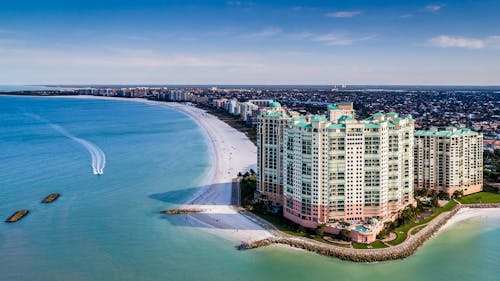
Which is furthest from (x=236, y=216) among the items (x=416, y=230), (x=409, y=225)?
(x=416, y=230)


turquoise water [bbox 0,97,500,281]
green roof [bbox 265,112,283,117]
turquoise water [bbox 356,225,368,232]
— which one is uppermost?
green roof [bbox 265,112,283,117]

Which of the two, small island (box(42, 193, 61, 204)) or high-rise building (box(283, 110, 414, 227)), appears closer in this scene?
high-rise building (box(283, 110, 414, 227))

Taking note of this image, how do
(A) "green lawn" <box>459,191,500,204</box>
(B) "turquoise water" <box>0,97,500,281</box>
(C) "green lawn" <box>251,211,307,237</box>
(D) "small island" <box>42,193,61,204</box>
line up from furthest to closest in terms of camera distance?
(D) "small island" <box>42,193,61,204</box> → (A) "green lawn" <box>459,191,500,204</box> → (C) "green lawn" <box>251,211,307,237</box> → (B) "turquoise water" <box>0,97,500,281</box>

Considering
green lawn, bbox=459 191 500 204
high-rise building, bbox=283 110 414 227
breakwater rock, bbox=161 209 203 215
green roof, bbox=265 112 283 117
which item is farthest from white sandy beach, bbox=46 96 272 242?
green lawn, bbox=459 191 500 204

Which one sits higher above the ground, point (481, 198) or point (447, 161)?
point (447, 161)

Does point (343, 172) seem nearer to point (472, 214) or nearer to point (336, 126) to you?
point (336, 126)

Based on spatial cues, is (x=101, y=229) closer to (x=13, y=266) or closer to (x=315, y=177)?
(x=13, y=266)

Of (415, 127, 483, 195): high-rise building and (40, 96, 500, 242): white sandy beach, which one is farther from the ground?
(415, 127, 483, 195): high-rise building

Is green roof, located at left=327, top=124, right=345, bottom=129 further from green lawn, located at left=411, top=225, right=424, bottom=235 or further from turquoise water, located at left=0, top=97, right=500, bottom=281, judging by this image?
green lawn, located at left=411, top=225, right=424, bottom=235

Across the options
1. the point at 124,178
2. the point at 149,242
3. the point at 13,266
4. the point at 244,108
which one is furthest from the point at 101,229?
the point at 244,108
